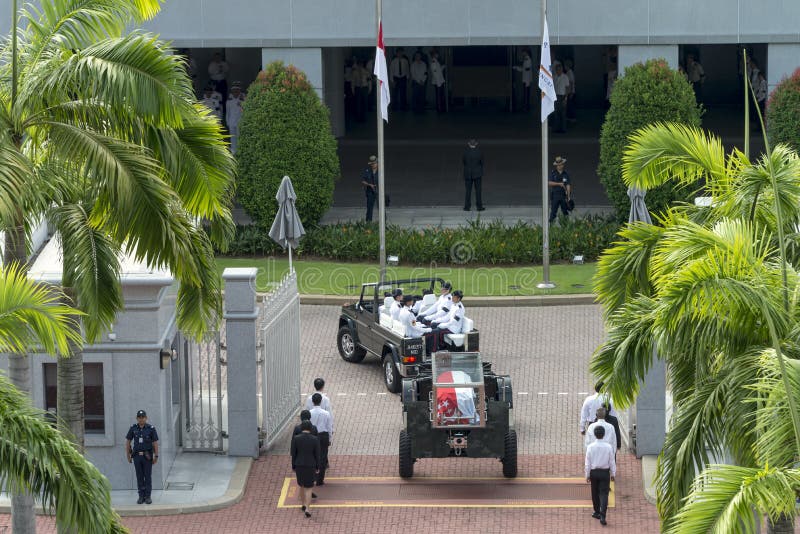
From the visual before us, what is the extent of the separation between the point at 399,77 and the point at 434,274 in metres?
18.4

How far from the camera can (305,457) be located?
17.2 metres

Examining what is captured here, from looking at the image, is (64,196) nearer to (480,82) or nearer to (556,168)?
(556,168)

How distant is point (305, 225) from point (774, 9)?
11021mm

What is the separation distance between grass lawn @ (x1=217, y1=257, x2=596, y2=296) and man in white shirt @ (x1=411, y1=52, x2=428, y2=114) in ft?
54.9

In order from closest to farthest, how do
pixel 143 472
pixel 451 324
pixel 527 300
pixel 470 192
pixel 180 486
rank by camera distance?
1. pixel 143 472
2. pixel 180 486
3. pixel 451 324
4. pixel 527 300
5. pixel 470 192

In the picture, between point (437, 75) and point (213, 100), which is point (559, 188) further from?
point (437, 75)

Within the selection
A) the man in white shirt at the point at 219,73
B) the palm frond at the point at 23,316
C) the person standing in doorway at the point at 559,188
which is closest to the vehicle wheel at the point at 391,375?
the person standing in doorway at the point at 559,188

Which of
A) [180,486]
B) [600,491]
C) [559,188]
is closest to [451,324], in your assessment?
[600,491]

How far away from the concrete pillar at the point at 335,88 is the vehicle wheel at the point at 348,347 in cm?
1601

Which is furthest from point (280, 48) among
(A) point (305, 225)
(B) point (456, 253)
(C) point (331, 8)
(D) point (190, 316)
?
(D) point (190, 316)

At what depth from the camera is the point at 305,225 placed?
3025 cm

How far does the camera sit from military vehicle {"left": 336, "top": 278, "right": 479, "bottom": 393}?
20906 mm

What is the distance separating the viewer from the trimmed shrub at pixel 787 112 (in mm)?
29047

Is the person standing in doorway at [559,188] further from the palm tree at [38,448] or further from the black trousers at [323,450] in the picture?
the palm tree at [38,448]
